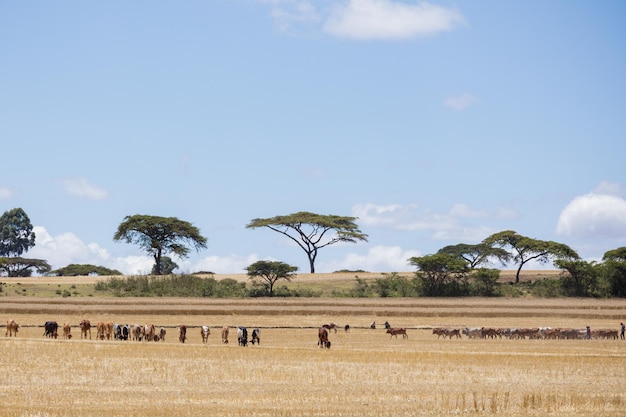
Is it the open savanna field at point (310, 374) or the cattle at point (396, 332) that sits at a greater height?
the cattle at point (396, 332)

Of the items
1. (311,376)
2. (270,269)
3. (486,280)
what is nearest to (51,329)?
(311,376)

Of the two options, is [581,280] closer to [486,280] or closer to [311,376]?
[486,280]

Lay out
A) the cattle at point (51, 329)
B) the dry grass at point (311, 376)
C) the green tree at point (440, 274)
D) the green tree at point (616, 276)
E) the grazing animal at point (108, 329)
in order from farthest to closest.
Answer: the green tree at point (440, 274), the green tree at point (616, 276), the grazing animal at point (108, 329), the cattle at point (51, 329), the dry grass at point (311, 376)

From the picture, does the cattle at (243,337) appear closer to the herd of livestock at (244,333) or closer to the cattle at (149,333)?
the herd of livestock at (244,333)

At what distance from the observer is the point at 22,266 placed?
13925cm

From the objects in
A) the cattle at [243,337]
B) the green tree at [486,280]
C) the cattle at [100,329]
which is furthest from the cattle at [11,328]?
the green tree at [486,280]

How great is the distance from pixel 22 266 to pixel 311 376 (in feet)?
375

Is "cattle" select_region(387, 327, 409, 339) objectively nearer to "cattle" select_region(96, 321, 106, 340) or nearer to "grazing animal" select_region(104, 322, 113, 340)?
"grazing animal" select_region(104, 322, 113, 340)

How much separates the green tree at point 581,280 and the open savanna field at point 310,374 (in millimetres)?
22227

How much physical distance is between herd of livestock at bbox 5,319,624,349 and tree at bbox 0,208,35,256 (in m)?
125

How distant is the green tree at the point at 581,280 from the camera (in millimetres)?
81812

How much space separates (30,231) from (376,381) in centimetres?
15285

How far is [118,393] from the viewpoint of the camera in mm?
28734

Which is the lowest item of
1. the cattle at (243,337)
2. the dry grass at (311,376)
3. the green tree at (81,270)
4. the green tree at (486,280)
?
the dry grass at (311,376)
